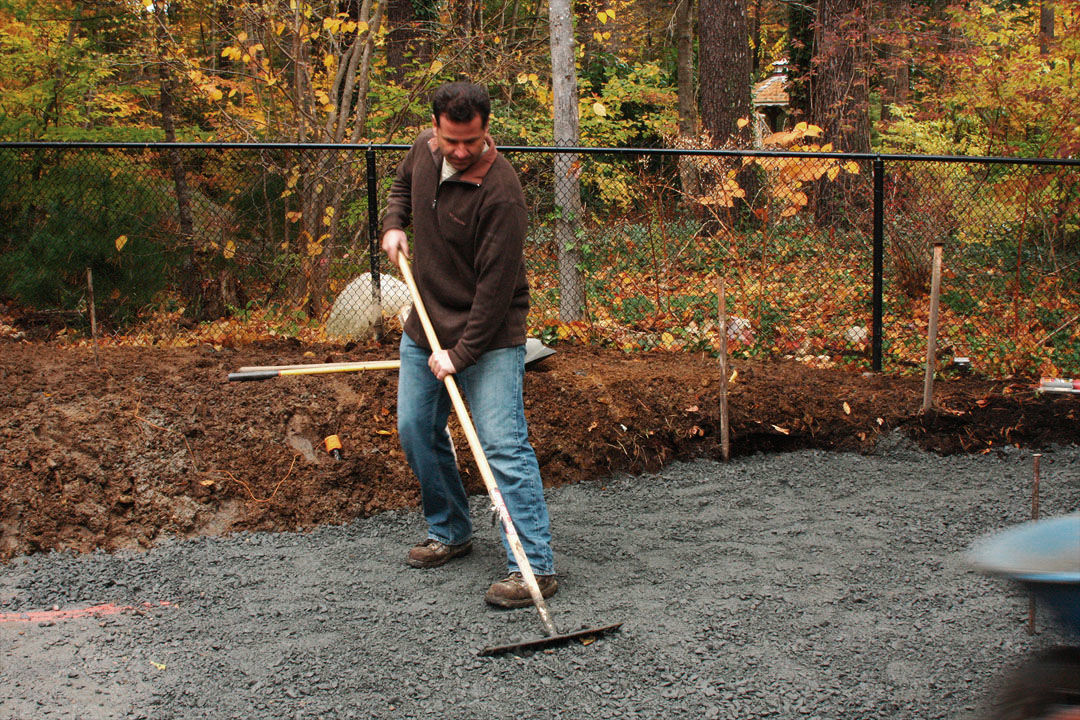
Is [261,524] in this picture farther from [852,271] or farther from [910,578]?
[852,271]

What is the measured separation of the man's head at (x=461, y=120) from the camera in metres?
3.13

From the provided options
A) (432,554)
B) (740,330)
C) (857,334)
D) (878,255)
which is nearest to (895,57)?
(857,334)

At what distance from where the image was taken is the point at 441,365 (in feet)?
11.0

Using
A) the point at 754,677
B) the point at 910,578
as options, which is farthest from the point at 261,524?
the point at 910,578

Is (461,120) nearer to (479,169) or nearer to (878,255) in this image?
(479,169)

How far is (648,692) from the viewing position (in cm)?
287

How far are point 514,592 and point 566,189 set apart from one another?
374 centimetres

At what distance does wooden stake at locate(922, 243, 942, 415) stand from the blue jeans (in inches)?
104

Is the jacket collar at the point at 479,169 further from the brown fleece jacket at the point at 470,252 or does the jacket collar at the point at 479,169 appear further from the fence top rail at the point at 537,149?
the fence top rail at the point at 537,149

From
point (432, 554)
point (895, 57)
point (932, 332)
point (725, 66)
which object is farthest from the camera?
point (895, 57)

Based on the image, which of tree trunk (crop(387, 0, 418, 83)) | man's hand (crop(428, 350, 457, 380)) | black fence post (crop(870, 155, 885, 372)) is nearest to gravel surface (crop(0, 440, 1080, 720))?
man's hand (crop(428, 350, 457, 380))

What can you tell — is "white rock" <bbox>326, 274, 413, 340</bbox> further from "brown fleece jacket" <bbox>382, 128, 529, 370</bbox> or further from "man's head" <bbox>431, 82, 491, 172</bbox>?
"man's head" <bbox>431, 82, 491, 172</bbox>

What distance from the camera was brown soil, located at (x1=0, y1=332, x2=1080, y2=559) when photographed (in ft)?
14.4

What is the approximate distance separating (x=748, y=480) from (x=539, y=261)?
8.43 ft
